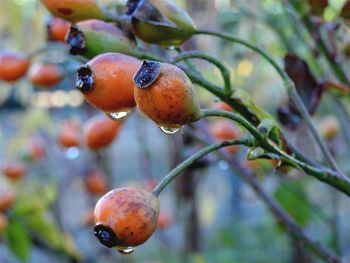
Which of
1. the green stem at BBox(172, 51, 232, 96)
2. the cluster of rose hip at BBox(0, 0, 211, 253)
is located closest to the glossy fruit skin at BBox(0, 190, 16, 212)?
the cluster of rose hip at BBox(0, 0, 211, 253)

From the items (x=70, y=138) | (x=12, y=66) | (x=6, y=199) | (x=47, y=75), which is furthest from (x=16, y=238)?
(x=12, y=66)

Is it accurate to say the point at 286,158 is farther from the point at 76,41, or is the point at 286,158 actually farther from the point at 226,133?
the point at 226,133

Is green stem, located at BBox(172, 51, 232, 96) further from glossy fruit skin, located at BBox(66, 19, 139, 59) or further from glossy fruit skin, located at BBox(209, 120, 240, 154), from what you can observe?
glossy fruit skin, located at BBox(209, 120, 240, 154)

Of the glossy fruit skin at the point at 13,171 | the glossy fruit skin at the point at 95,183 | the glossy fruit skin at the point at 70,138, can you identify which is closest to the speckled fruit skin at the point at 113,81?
the glossy fruit skin at the point at 70,138

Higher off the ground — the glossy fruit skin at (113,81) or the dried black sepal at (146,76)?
the dried black sepal at (146,76)

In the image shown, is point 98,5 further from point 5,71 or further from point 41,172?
point 41,172

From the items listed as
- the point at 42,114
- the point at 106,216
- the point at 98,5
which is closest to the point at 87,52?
the point at 98,5

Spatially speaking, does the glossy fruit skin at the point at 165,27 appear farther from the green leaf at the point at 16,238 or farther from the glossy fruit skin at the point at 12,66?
the green leaf at the point at 16,238

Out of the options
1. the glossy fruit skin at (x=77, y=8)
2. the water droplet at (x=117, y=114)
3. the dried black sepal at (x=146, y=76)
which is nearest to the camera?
the dried black sepal at (x=146, y=76)

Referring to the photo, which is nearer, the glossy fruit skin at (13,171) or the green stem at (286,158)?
the green stem at (286,158)
